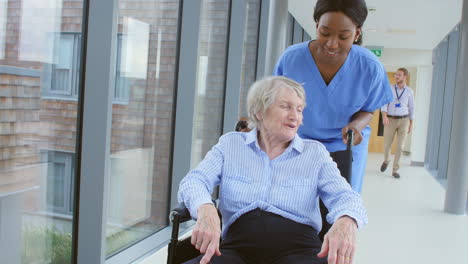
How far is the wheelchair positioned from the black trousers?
0.40 ft

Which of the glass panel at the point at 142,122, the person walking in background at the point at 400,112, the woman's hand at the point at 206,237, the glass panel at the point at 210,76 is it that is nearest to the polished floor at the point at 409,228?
the person walking in background at the point at 400,112

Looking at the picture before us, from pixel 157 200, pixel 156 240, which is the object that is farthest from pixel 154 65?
pixel 156 240

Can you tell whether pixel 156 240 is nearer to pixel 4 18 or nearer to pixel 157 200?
pixel 157 200

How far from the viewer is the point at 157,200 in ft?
12.0

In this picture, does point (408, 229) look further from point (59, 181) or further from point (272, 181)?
point (59, 181)

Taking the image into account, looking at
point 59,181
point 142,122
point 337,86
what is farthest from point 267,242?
point 142,122

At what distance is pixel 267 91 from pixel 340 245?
677 mm

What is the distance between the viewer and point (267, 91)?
1.87 metres

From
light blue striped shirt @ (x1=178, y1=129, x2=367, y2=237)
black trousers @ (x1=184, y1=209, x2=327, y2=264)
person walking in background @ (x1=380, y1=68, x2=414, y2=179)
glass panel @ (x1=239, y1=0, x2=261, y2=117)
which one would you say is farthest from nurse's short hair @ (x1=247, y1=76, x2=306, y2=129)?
person walking in background @ (x1=380, y1=68, x2=414, y2=179)

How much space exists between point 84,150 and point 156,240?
1.31 meters

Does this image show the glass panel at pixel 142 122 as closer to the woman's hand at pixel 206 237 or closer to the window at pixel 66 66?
the window at pixel 66 66

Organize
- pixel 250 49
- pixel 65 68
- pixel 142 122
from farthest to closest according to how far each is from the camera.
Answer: pixel 250 49 → pixel 142 122 → pixel 65 68

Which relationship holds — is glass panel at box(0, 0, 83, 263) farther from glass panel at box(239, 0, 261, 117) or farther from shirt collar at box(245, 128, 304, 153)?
glass panel at box(239, 0, 261, 117)

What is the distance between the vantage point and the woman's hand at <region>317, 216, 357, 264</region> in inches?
57.8
